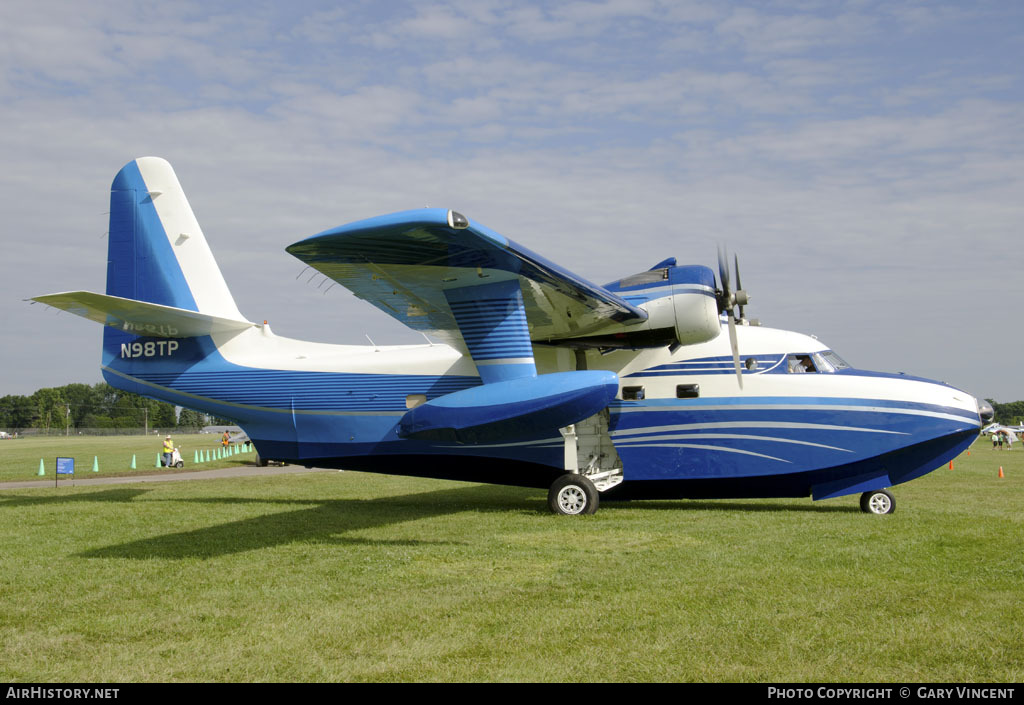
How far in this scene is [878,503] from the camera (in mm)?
11906

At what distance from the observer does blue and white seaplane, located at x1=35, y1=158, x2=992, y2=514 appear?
10.1m

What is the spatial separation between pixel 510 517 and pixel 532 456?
1588 millimetres

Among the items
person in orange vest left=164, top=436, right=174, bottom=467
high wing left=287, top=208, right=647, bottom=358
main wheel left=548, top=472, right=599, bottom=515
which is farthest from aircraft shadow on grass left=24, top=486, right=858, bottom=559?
person in orange vest left=164, top=436, right=174, bottom=467

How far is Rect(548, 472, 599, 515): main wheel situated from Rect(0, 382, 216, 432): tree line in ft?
420

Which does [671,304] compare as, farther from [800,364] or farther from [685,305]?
[800,364]

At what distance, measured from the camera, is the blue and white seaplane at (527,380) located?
10.1 metres

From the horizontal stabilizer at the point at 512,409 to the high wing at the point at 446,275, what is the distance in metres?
1.52

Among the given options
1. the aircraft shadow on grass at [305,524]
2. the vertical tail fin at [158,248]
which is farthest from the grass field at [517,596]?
the vertical tail fin at [158,248]

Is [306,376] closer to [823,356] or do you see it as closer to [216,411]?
[216,411]

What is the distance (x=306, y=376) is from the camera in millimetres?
13406

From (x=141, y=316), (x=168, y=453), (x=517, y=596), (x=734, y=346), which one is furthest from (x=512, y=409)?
(x=168, y=453)

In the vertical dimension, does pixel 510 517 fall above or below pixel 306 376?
below

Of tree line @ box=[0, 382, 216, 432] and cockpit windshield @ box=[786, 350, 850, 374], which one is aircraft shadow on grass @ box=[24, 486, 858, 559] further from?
tree line @ box=[0, 382, 216, 432]
